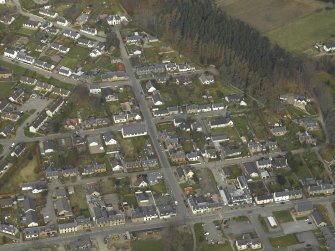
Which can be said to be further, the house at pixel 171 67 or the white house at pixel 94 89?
the house at pixel 171 67

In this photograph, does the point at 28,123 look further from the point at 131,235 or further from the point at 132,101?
the point at 131,235

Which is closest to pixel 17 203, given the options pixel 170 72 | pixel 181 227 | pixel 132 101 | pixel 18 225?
pixel 18 225

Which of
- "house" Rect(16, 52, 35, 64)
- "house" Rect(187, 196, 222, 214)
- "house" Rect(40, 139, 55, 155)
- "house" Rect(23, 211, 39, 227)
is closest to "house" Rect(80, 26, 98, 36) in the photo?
"house" Rect(16, 52, 35, 64)

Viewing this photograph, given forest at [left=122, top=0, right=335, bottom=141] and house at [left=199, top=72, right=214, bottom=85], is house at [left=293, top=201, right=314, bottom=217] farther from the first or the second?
house at [left=199, top=72, right=214, bottom=85]

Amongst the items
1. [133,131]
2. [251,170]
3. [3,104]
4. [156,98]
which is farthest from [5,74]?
[251,170]

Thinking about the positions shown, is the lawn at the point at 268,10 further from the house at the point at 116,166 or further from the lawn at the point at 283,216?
the lawn at the point at 283,216

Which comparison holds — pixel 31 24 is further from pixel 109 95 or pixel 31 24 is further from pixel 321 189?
pixel 321 189

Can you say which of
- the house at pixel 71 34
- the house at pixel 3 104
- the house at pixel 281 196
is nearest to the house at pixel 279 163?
the house at pixel 281 196
